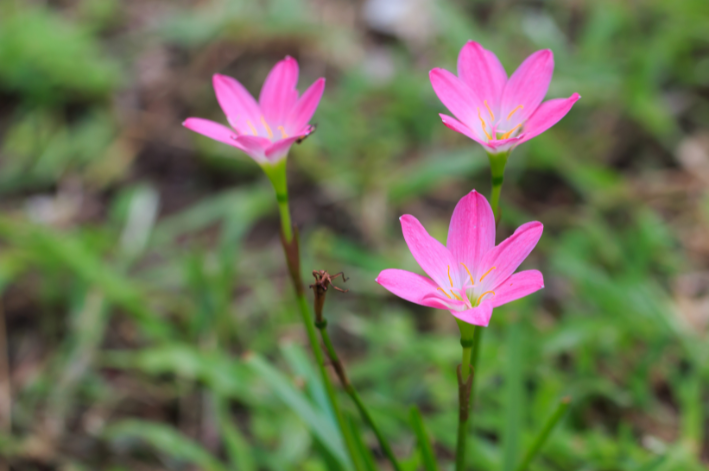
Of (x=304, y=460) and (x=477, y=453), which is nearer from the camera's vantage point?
(x=477, y=453)

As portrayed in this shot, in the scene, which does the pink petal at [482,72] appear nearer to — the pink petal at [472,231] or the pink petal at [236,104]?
the pink petal at [472,231]

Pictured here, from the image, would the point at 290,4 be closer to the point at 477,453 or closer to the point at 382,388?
the point at 382,388

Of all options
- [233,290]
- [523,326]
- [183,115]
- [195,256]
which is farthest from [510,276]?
[183,115]

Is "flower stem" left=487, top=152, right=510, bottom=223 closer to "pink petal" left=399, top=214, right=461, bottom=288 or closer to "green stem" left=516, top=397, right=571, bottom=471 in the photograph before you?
"pink petal" left=399, top=214, right=461, bottom=288

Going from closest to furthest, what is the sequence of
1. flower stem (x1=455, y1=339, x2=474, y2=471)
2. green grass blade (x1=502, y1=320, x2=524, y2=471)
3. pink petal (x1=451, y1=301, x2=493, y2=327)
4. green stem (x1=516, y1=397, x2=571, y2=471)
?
pink petal (x1=451, y1=301, x2=493, y2=327), flower stem (x1=455, y1=339, x2=474, y2=471), green stem (x1=516, y1=397, x2=571, y2=471), green grass blade (x1=502, y1=320, x2=524, y2=471)

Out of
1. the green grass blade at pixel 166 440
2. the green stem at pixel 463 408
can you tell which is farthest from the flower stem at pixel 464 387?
the green grass blade at pixel 166 440

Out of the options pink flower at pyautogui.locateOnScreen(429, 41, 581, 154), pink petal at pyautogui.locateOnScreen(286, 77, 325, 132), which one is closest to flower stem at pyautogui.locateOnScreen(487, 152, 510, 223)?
pink flower at pyautogui.locateOnScreen(429, 41, 581, 154)
